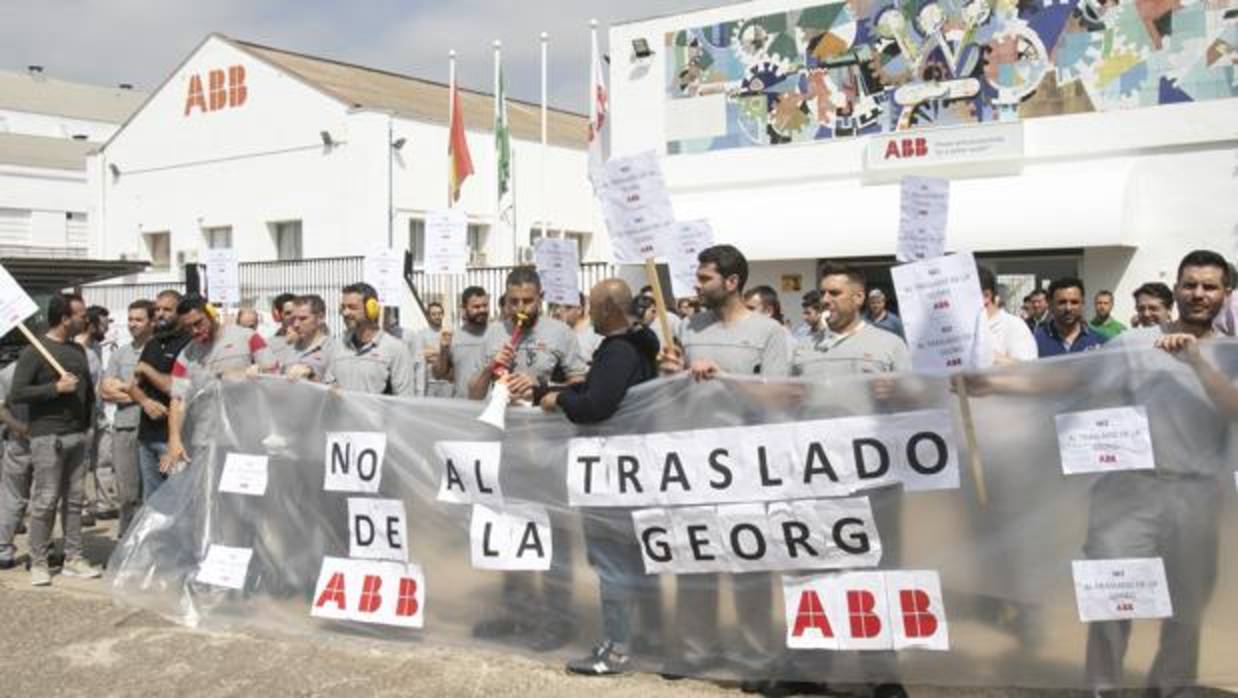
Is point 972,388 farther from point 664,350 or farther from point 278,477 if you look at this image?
point 278,477

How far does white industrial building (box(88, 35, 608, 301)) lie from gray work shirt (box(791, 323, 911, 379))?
68.6 feet

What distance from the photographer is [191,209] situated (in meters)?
30.0

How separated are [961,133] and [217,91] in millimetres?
20515

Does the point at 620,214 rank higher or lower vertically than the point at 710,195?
lower

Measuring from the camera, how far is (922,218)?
5.64 m

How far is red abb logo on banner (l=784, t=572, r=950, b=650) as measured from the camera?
4953mm

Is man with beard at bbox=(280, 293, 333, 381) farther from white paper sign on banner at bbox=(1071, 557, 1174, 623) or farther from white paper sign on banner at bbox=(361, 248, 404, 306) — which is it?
white paper sign on banner at bbox=(1071, 557, 1174, 623)

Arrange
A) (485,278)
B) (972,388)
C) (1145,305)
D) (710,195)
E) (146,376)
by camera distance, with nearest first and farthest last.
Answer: (972,388) < (1145,305) < (146,376) < (710,195) < (485,278)

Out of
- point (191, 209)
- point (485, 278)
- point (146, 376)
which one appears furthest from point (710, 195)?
point (191, 209)

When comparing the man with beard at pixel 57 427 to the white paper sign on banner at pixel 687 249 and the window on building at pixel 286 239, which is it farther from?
the window on building at pixel 286 239

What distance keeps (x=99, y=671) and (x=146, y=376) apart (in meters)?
2.72

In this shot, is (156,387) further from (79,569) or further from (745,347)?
(745,347)

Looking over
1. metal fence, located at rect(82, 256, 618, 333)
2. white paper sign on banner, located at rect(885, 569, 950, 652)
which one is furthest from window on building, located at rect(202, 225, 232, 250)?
white paper sign on banner, located at rect(885, 569, 950, 652)

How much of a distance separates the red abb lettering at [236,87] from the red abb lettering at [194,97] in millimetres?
1064
